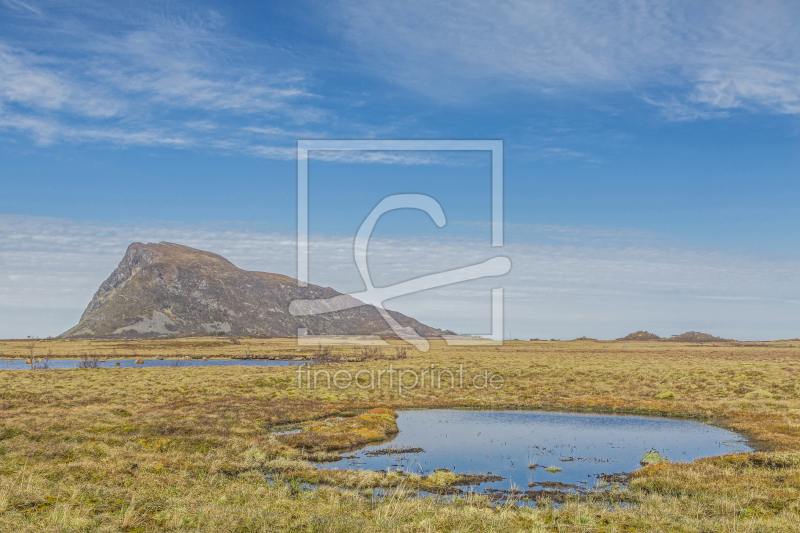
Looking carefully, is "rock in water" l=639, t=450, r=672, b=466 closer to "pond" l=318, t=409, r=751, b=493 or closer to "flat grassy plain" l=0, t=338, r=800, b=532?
"pond" l=318, t=409, r=751, b=493

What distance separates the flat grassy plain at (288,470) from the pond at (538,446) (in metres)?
1.90

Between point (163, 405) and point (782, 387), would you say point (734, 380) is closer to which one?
point (782, 387)

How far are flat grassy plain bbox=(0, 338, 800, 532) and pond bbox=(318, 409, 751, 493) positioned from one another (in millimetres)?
1901

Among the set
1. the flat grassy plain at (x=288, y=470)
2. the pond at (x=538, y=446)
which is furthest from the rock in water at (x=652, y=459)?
the flat grassy plain at (x=288, y=470)

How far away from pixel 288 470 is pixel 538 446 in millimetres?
13660

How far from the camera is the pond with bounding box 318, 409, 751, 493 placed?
22.2m

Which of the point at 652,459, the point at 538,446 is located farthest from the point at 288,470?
the point at 652,459

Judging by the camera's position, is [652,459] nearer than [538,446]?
Yes

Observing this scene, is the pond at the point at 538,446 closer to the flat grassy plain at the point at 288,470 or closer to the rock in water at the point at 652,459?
the rock in water at the point at 652,459

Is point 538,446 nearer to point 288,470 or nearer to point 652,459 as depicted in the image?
point 652,459

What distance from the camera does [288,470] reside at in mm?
21266

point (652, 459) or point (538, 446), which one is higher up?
point (652, 459)

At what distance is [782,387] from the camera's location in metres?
45.3

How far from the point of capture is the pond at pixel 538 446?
22.2 metres
